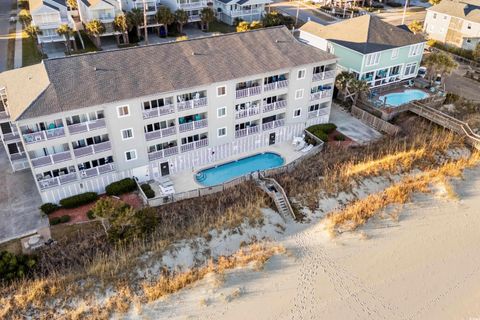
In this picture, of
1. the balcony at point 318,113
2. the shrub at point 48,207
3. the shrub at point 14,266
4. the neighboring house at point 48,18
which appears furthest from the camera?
the neighboring house at point 48,18

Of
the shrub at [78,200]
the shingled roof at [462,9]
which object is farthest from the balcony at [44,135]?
the shingled roof at [462,9]

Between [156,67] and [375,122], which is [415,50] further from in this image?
[156,67]

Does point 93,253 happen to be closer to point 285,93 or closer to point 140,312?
point 140,312

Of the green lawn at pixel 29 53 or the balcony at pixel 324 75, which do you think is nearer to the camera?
the balcony at pixel 324 75

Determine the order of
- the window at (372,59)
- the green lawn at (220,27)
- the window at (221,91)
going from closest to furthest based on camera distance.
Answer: the window at (221,91)
the window at (372,59)
the green lawn at (220,27)

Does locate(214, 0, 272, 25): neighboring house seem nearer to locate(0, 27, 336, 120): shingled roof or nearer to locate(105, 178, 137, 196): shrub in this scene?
locate(0, 27, 336, 120): shingled roof

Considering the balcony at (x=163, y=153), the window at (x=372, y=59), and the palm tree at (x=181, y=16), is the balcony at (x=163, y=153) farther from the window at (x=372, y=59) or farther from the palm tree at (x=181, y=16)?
the palm tree at (x=181, y=16)

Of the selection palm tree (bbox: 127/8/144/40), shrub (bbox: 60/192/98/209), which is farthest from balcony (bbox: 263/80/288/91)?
palm tree (bbox: 127/8/144/40)
